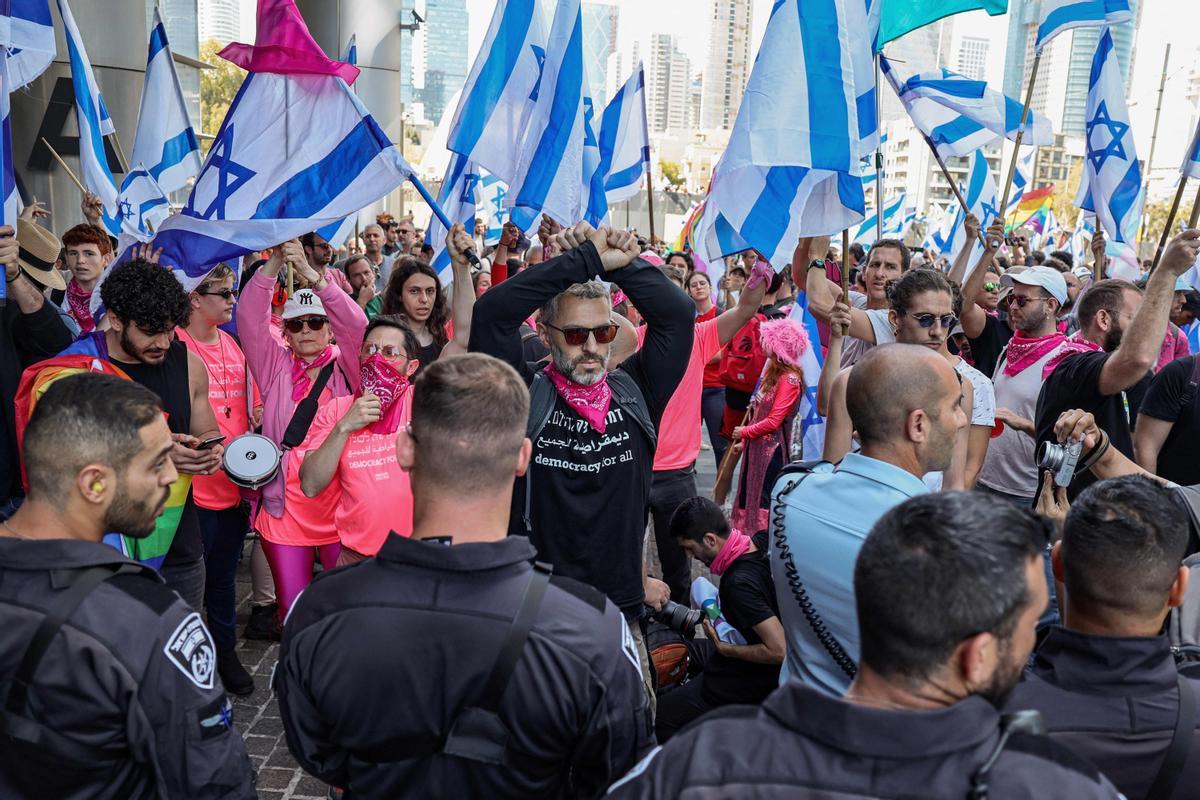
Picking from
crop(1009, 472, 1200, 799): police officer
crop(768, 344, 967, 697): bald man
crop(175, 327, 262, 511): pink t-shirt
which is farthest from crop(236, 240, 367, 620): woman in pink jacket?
crop(1009, 472, 1200, 799): police officer

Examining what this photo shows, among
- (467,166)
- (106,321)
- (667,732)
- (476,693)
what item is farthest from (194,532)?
(467,166)

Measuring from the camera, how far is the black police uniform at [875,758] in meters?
1.51

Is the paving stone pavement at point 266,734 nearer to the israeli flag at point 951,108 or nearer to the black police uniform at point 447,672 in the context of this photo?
the black police uniform at point 447,672

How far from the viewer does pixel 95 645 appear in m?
2.07

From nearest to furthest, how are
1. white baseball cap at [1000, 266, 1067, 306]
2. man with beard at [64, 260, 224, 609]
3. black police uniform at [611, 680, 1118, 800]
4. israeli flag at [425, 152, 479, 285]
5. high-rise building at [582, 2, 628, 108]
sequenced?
black police uniform at [611, 680, 1118, 800]
man with beard at [64, 260, 224, 609]
white baseball cap at [1000, 266, 1067, 306]
israeli flag at [425, 152, 479, 285]
high-rise building at [582, 2, 628, 108]

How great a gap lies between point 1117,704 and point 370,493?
9.85 ft

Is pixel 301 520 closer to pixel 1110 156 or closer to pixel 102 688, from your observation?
pixel 102 688

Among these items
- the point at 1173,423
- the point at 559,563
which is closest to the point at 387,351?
the point at 559,563

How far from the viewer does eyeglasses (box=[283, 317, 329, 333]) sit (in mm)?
5059

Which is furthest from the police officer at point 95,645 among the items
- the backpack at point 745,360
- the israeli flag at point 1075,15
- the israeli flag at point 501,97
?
the israeli flag at point 1075,15

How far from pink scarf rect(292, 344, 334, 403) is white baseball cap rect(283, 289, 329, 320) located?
0.22 m

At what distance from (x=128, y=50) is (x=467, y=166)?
8.58 metres

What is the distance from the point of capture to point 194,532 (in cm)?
442

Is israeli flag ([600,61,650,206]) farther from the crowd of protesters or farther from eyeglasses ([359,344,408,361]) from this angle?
eyeglasses ([359,344,408,361])
